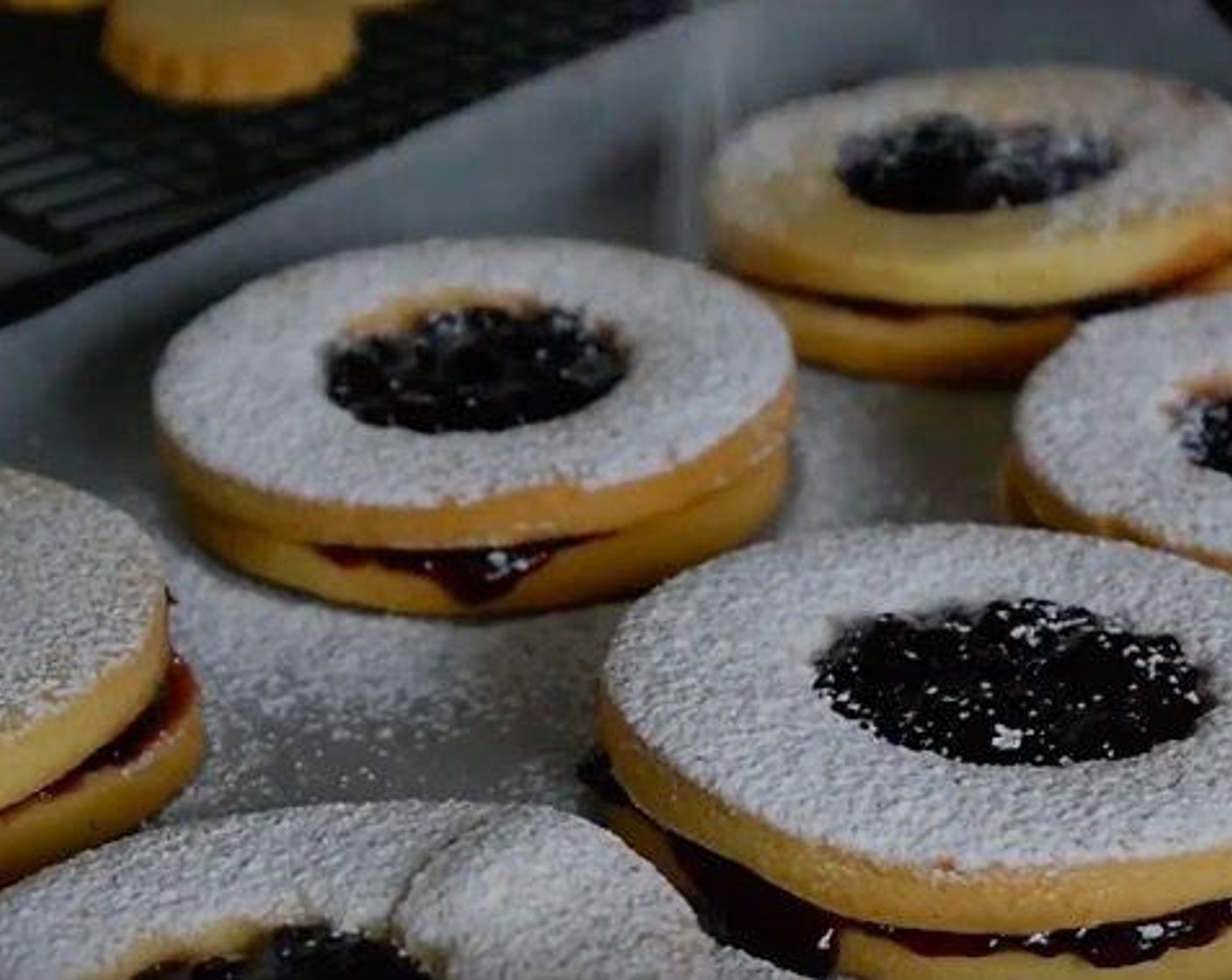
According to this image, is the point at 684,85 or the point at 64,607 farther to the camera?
the point at 684,85

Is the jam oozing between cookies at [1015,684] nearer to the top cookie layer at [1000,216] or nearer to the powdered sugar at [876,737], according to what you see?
the powdered sugar at [876,737]

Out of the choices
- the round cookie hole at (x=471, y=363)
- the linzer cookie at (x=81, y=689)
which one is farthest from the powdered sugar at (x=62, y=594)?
the round cookie hole at (x=471, y=363)

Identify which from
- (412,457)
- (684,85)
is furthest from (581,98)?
(412,457)

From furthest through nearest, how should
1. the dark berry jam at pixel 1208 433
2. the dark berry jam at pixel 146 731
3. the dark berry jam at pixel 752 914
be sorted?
the dark berry jam at pixel 1208 433 < the dark berry jam at pixel 146 731 < the dark berry jam at pixel 752 914

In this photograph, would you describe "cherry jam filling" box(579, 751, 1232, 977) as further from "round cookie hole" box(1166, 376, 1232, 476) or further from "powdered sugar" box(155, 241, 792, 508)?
"round cookie hole" box(1166, 376, 1232, 476)

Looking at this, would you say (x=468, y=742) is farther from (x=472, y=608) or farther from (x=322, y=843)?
(x=322, y=843)

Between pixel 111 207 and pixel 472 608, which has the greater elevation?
pixel 111 207

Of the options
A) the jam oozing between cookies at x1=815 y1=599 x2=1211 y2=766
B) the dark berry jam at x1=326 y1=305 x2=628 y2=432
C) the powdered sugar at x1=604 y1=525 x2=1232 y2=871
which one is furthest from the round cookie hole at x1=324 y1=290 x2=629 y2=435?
the jam oozing between cookies at x1=815 y1=599 x2=1211 y2=766
